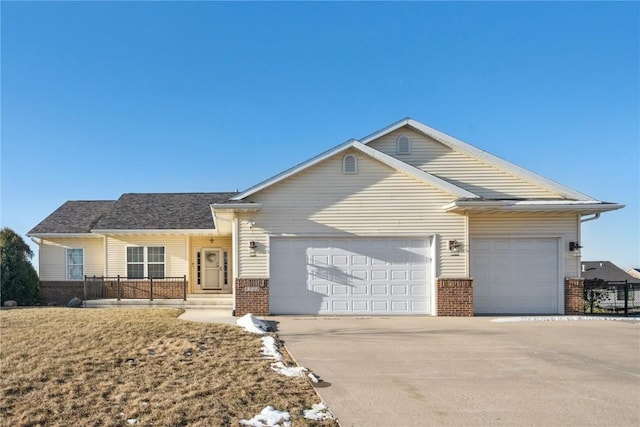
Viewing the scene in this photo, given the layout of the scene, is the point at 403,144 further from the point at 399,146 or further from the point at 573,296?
the point at 573,296

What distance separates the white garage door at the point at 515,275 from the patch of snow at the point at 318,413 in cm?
904

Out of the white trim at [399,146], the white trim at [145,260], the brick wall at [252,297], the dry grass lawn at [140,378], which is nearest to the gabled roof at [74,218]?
the white trim at [145,260]

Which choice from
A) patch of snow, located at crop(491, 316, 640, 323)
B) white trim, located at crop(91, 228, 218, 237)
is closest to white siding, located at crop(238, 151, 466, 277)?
patch of snow, located at crop(491, 316, 640, 323)

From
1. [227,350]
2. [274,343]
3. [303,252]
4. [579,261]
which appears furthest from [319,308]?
[579,261]

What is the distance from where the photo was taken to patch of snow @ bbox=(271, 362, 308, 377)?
5907 mm

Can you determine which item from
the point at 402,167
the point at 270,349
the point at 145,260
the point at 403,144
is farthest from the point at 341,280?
the point at 145,260

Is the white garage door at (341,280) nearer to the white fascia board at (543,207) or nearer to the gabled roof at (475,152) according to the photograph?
the white fascia board at (543,207)

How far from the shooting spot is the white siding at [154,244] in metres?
16.5

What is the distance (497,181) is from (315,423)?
11.4 metres

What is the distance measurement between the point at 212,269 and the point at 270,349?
1086cm

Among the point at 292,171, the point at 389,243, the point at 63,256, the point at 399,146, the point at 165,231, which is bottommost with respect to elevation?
the point at 63,256

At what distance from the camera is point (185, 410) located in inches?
177

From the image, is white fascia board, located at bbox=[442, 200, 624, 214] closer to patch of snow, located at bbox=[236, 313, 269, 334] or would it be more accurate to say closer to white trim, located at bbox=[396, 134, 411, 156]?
white trim, located at bbox=[396, 134, 411, 156]

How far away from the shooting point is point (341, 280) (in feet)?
39.0
